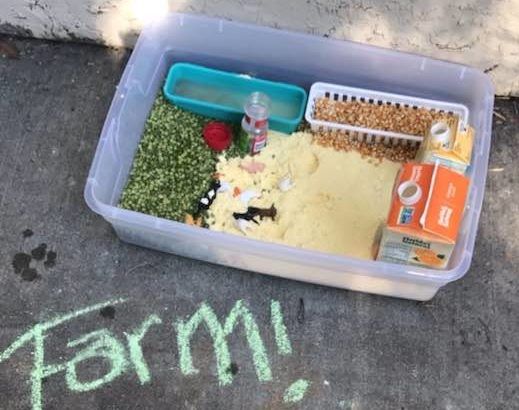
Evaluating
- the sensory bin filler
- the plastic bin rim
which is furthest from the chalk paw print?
the plastic bin rim

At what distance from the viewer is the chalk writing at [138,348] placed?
69.9 inches

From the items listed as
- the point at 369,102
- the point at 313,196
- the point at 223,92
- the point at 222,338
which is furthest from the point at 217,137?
the point at 222,338

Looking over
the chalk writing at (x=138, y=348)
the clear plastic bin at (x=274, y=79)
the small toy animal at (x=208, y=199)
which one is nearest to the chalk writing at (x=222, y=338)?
the chalk writing at (x=138, y=348)

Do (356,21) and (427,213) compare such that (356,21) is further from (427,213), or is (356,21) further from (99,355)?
(99,355)

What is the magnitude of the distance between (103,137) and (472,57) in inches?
40.6

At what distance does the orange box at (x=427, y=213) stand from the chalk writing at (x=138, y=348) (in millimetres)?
396

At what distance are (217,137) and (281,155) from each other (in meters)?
0.18

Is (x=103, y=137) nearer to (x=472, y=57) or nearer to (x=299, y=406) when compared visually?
(x=299, y=406)

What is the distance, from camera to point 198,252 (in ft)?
6.14

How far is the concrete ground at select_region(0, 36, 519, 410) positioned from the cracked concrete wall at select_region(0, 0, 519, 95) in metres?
0.32

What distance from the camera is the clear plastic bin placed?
1744 millimetres

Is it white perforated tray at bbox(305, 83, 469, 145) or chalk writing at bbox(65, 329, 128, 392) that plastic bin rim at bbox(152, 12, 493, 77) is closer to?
white perforated tray at bbox(305, 83, 469, 145)

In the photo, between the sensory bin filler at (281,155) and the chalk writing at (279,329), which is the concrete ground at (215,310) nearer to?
the chalk writing at (279,329)

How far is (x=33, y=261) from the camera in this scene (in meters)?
1.92
